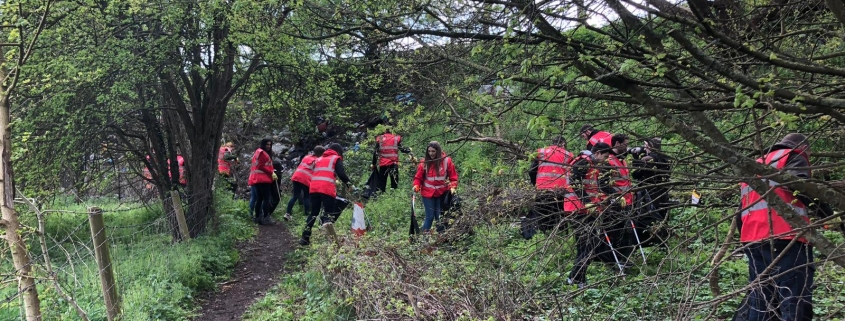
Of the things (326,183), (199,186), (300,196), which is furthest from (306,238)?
(300,196)

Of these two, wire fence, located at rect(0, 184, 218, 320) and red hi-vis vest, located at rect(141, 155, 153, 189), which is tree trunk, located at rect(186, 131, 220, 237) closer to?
wire fence, located at rect(0, 184, 218, 320)

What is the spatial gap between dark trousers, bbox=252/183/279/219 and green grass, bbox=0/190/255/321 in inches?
46.3

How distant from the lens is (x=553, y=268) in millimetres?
5859

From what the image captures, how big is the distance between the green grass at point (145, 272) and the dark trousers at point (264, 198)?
3.86 ft

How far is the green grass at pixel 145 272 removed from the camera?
5918mm

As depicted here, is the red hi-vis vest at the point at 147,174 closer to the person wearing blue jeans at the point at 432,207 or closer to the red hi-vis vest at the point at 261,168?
the red hi-vis vest at the point at 261,168

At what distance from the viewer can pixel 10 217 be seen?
368 cm

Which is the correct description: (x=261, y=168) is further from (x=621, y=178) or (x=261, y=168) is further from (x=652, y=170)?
(x=652, y=170)

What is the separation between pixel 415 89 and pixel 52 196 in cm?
534

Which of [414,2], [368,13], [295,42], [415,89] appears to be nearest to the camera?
[414,2]

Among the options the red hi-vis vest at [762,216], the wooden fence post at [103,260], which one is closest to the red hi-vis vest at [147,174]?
the wooden fence post at [103,260]

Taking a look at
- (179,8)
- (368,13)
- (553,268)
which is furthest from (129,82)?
(553,268)

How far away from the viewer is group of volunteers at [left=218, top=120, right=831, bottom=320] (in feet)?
9.69

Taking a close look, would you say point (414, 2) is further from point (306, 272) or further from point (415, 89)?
point (306, 272)
